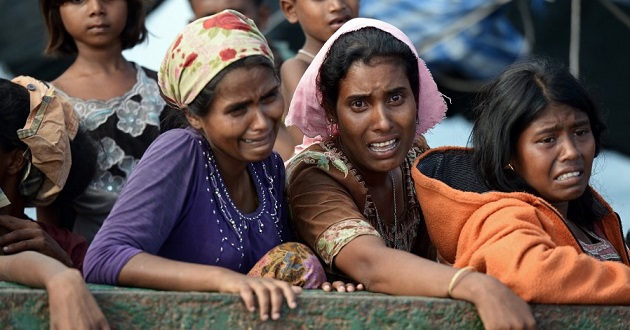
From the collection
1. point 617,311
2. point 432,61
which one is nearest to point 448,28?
point 432,61

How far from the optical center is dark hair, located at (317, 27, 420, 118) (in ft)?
12.1

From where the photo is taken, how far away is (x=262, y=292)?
2863 millimetres

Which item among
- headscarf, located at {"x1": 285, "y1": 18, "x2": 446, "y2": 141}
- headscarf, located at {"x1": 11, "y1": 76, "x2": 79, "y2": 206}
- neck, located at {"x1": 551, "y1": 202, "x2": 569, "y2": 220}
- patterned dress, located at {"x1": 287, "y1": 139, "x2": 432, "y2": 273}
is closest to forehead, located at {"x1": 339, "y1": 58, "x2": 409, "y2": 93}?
headscarf, located at {"x1": 285, "y1": 18, "x2": 446, "y2": 141}

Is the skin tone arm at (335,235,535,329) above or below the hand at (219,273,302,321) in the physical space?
below

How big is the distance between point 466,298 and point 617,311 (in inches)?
17.1

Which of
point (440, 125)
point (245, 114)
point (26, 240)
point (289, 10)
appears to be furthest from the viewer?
point (440, 125)

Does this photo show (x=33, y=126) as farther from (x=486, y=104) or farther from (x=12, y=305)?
(x=486, y=104)

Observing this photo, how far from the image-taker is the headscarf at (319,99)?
12.4 feet

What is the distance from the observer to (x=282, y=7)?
17.3ft

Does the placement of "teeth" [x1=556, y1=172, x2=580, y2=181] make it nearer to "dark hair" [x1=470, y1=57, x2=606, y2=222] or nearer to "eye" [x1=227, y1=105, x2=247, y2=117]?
"dark hair" [x1=470, y1=57, x2=606, y2=222]

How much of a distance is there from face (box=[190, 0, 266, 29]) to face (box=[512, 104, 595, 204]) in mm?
2043

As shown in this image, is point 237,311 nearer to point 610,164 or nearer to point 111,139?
point 111,139

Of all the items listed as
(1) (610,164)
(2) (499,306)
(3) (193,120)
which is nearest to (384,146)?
(3) (193,120)

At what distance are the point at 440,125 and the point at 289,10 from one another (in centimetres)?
95
